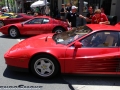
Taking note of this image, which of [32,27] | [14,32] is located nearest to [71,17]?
[32,27]

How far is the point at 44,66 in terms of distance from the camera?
3.85 meters

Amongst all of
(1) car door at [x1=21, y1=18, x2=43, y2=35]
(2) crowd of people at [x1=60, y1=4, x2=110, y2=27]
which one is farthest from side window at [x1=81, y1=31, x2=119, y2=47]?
(1) car door at [x1=21, y1=18, x2=43, y2=35]

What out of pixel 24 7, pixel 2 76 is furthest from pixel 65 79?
pixel 24 7

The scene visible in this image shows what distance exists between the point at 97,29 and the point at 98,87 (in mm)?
1306

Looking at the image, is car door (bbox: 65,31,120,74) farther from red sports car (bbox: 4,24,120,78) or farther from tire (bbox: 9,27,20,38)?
tire (bbox: 9,27,20,38)

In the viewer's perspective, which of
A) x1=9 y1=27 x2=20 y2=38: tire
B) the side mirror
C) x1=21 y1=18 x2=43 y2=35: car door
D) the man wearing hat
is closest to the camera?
the side mirror

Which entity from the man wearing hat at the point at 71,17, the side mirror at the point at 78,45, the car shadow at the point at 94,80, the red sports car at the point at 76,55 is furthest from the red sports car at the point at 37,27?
the side mirror at the point at 78,45

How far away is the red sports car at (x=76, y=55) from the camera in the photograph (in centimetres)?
366

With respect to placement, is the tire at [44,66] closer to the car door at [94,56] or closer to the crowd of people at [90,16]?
the car door at [94,56]

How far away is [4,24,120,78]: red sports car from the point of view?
→ 144 inches

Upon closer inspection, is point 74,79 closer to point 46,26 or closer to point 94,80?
point 94,80

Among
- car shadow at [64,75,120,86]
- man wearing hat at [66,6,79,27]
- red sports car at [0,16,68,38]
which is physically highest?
man wearing hat at [66,6,79,27]

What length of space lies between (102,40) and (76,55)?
0.71 meters

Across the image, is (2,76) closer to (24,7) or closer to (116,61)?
(116,61)
